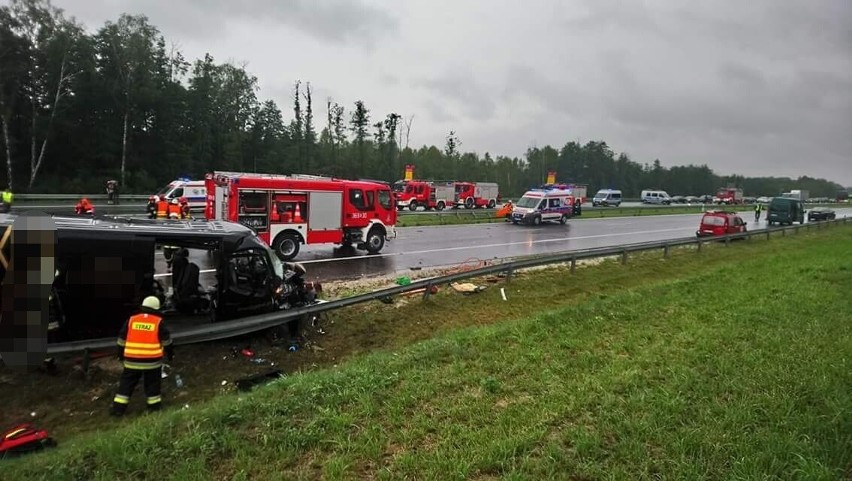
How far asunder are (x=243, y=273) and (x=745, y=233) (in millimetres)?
23947

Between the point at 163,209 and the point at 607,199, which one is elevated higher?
the point at 607,199

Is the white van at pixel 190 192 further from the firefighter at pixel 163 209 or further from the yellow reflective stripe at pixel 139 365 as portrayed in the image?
the yellow reflective stripe at pixel 139 365

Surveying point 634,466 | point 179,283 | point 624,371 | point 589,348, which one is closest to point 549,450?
point 634,466

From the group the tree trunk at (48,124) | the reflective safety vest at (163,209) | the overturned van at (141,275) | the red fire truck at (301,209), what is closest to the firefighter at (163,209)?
the reflective safety vest at (163,209)

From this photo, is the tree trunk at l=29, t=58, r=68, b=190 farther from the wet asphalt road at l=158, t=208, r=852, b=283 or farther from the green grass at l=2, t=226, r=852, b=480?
the green grass at l=2, t=226, r=852, b=480

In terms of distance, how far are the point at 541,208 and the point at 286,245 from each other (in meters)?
20.8

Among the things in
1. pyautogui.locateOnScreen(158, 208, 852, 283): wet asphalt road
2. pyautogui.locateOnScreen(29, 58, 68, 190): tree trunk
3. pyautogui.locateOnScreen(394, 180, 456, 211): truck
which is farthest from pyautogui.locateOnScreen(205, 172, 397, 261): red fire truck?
pyautogui.locateOnScreen(29, 58, 68, 190): tree trunk

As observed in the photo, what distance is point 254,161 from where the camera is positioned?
5591 centimetres

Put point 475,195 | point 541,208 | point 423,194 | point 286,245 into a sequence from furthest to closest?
point 475,195 → point 423,194 → point 541,208 → point 286,245

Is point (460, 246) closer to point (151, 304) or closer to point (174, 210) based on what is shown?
point (174, 210)

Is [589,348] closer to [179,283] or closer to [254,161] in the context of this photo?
[179,283]

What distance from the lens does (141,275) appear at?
6977 millimetres

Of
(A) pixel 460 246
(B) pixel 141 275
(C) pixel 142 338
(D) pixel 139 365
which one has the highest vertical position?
(B) pixel 141 275

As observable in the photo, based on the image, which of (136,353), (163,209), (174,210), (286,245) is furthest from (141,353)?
(174,210)
